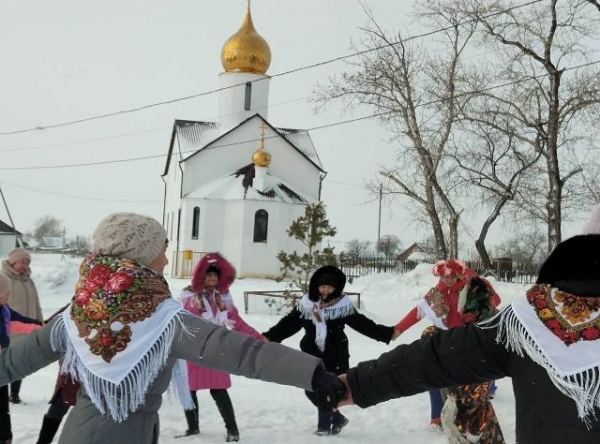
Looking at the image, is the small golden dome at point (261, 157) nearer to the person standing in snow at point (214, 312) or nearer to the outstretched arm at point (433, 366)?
the person standing in snow at point (214, 312)

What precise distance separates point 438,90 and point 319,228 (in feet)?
26.6

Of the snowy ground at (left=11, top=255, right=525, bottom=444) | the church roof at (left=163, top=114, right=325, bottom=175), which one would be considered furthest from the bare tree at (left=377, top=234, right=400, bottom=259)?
the snowy ground at (left=11, top=255, right=525, bottom=444)

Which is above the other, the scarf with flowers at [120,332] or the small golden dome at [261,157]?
the small golden dome at [261,157]

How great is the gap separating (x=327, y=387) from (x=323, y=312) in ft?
13.4

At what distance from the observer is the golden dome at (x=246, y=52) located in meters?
34.8

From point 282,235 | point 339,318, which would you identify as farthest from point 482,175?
point 339,318

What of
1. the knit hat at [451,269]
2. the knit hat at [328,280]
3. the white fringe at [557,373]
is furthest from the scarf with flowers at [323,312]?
the white fringe at [557,373]

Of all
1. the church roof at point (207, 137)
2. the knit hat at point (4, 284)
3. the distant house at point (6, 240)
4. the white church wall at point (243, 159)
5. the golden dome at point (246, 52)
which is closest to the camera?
the knit hat at point (4, 284)

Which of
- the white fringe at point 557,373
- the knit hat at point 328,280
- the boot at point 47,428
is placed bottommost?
the boot at point 47,428

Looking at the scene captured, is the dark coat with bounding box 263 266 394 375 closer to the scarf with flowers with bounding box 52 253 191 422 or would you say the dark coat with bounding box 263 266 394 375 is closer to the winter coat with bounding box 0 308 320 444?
the winter coat with bounding box 0 308 320 444

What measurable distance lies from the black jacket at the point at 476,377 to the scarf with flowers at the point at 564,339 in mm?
42

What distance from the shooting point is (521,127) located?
66.9ft

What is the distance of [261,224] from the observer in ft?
110

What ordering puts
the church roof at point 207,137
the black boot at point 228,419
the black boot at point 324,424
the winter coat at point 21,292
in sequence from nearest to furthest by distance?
the black boot at point 228,419
the black boot at point 324,424
the winter coat at point 21,292
the church roof at point 207,137
